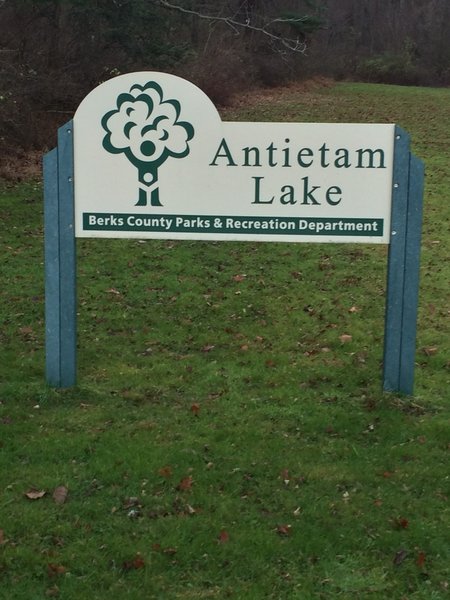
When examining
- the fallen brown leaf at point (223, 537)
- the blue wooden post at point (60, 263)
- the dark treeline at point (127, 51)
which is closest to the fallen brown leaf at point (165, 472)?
the fallen brown leaf at point (223, 537)

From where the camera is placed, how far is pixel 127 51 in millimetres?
20922

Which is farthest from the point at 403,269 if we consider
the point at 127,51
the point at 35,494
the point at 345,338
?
the point at 127,51

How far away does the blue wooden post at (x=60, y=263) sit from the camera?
5.27 metres

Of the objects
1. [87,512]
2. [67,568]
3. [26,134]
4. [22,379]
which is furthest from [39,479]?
[26,134]

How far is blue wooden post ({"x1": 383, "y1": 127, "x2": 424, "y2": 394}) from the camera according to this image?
5.16m

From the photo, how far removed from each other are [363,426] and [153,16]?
61.7 feet

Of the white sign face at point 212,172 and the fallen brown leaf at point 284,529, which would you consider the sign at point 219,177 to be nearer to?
the white sign face at point 212,172

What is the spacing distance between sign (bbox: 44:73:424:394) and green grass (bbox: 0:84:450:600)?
3.79 feet

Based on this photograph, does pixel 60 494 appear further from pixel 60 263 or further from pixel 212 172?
pixel 212 172

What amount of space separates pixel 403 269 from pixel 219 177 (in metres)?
1.41

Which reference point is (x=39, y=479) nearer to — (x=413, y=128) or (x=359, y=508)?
(x=359, y=508)

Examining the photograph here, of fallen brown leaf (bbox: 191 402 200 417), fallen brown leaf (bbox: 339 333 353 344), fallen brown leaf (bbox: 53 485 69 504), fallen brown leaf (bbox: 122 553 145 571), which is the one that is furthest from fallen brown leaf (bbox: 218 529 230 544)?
fallen brown leaf (bbox: 339 333 353 344)

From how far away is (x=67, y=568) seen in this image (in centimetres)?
352

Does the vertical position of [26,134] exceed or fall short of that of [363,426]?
it exceeds it
